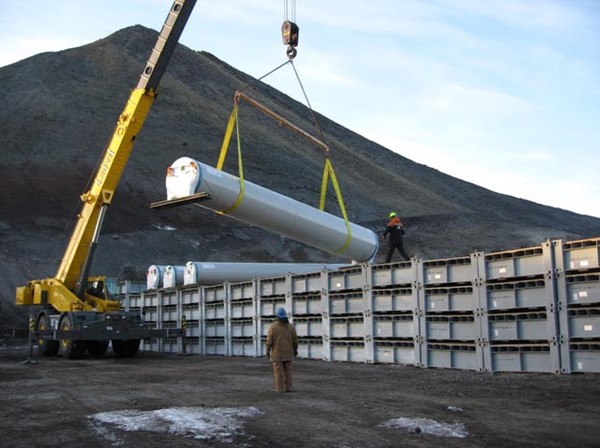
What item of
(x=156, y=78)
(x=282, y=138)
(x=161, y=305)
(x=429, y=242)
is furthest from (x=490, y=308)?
(x=282, y=138)

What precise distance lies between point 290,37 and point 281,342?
983 centimetres

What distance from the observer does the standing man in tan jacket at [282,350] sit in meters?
11.4

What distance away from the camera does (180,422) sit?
855 cm

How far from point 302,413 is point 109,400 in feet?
11.3

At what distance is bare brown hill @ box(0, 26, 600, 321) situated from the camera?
48.2 m

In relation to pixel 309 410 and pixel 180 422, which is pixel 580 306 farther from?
pixel 180 422

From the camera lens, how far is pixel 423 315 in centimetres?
1468

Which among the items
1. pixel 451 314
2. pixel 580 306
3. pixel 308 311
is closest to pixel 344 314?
pixel 308 311

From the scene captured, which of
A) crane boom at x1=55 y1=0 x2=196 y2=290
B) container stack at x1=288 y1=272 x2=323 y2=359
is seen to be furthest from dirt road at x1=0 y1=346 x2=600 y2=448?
crane boom at x1=55 y1=0 x2=196 y2=290

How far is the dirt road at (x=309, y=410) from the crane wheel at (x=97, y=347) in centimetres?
741

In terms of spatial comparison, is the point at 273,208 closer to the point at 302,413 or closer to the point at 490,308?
the point at 490,308

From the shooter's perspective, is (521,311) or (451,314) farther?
(451,314)

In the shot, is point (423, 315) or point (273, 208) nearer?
point (423, 315)

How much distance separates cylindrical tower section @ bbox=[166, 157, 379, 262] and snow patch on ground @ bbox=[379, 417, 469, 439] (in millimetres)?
8043
